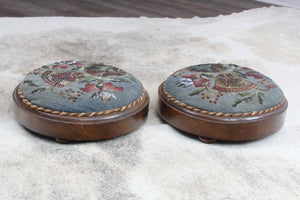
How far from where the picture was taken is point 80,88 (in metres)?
1.29

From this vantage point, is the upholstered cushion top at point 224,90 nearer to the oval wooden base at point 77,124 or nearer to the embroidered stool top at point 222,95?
the embroidered stool top at point 222,95

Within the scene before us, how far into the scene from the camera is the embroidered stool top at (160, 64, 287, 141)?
1.27m

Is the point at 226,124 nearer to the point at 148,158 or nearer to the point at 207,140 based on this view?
the point at 207,140

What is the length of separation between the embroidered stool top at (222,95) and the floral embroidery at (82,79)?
180 millimetres

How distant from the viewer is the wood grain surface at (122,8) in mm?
3170

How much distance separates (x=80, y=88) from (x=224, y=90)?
0.48 metres

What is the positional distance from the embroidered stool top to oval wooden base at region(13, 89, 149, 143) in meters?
0.16

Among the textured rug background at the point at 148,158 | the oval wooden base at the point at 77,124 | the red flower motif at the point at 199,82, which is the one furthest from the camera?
the red flower motif at the point at 199,82

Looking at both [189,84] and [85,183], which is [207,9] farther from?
[85,183]

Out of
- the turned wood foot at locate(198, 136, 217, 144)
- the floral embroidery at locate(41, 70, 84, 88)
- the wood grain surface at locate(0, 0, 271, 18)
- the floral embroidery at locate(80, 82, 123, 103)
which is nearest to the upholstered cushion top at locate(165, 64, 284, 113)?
the turned wood foot at locate(198, 136, 217, 144)

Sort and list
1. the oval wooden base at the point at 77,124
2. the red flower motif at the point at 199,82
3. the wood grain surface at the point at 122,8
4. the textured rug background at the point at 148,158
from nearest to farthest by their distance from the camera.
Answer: the textured rug background at the point at 148,158
the oval wooden base at the point at 77,124
the red flower motif at the point at 199,82
the wood grain surface at the point at 122,8

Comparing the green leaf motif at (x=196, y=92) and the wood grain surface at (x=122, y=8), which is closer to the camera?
the green leaf motif at (x=196, y=92)

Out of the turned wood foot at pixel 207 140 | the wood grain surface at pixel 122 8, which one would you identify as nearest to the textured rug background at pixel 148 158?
the turned wood foot at pixel 207 140

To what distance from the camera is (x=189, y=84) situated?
1385 mm
